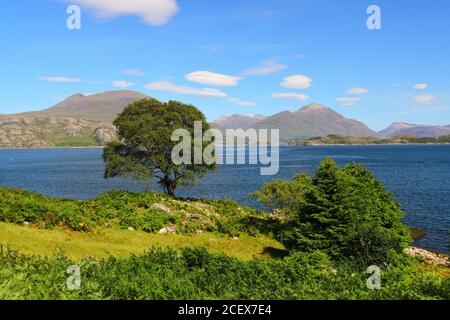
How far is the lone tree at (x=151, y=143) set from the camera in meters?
54.8

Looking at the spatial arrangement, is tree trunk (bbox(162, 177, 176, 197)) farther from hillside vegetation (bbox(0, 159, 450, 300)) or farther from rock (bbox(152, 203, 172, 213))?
rock (bbox(152, 203, 172, 213))

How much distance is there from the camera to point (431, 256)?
155ft

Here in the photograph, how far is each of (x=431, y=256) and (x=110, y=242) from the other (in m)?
37.0

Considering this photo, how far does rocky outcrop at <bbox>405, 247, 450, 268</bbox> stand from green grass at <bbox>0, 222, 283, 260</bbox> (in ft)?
59.0

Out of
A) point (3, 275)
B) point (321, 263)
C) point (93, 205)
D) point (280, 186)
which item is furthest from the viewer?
point (280, 186)

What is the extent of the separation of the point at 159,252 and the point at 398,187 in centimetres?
9926

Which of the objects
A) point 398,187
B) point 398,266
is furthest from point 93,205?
point 398,187

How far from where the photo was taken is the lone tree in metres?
54.8

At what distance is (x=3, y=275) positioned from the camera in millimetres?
16422

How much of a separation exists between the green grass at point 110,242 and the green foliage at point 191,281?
3.10 metres

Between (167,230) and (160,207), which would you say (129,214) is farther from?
(160,207)

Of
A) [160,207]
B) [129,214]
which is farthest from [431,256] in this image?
[129,214]

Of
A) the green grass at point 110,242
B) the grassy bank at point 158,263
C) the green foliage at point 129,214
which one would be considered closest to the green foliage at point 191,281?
the grassy bank at point 158,263
